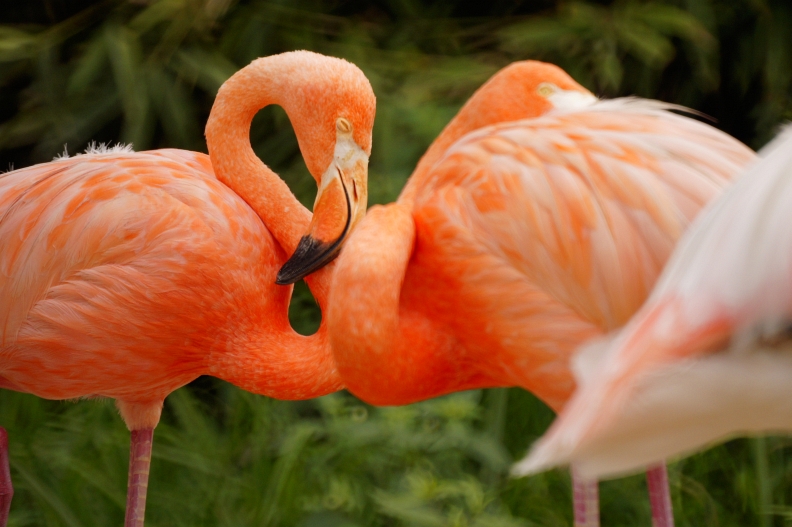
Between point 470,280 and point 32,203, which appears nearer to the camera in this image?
point 470,280

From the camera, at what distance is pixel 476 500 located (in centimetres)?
221

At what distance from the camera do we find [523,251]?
1.63 metres

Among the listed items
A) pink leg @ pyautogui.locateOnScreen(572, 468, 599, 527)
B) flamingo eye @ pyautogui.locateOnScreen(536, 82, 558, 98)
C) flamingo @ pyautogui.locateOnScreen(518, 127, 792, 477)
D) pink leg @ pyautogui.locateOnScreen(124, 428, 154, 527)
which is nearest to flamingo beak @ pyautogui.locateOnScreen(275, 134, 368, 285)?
flamingo eye @ pyautogui.locateOnScreen(536, 82, 558, 98)

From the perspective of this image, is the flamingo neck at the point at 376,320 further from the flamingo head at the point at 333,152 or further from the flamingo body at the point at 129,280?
the flamingo body at the point at 129,280

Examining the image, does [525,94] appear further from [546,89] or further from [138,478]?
[138,478]

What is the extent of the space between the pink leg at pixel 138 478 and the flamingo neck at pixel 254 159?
543 mm

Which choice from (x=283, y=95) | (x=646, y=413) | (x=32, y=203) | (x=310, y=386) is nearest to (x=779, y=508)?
(x=310, y=386)

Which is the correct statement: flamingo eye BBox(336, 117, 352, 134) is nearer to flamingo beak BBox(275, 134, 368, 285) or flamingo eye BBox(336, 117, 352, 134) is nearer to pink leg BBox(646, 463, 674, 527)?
flamingo beak BBox(275, 134, 368, 285)

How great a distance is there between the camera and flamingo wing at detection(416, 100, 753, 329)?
1556 mm

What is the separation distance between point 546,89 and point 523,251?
0.55 metres

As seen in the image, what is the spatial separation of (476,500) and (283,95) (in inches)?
39.2

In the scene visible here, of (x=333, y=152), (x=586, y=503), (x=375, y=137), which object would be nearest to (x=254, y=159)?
(x=333, y=152)

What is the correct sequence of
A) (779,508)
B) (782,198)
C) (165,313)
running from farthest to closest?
(779,508)
(165,313)
(782,198)

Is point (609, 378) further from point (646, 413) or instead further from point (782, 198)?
point (782, 198)
